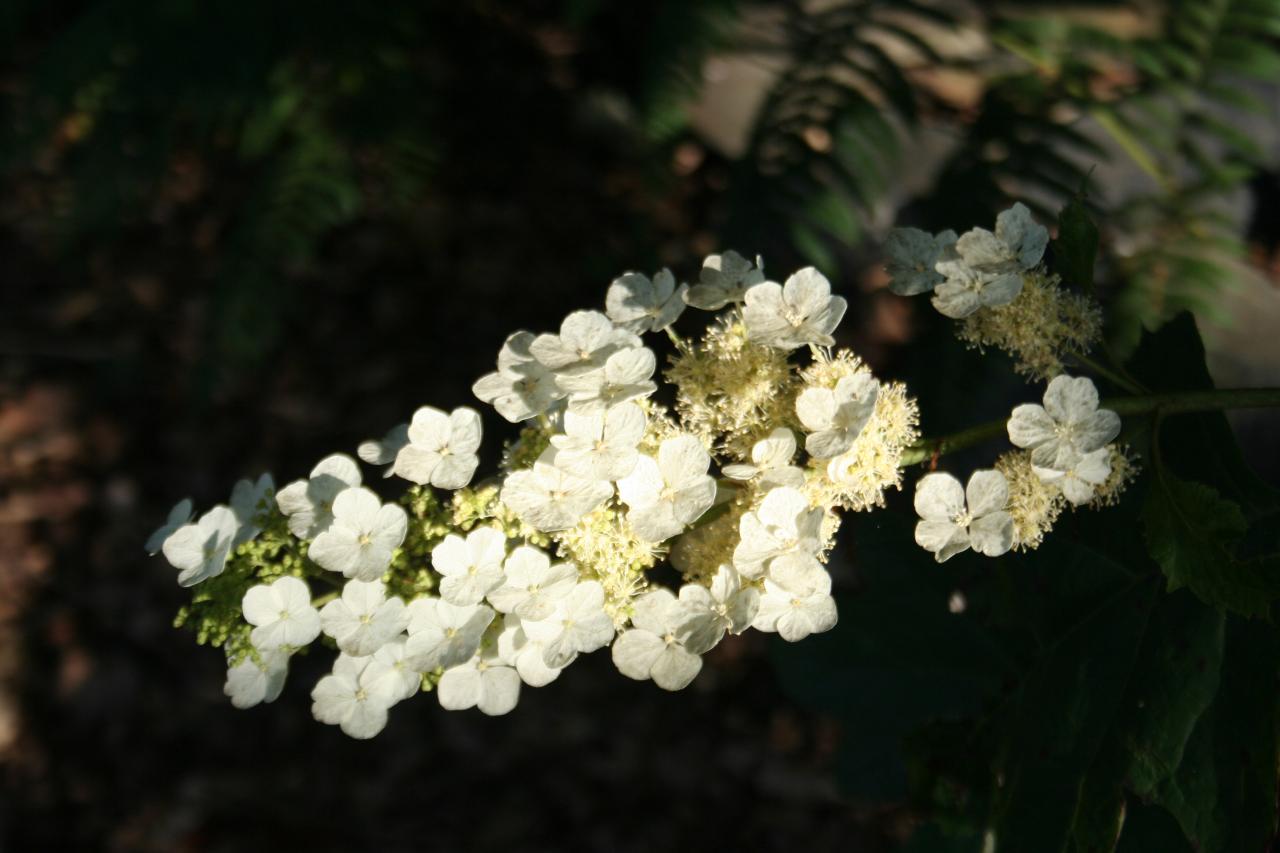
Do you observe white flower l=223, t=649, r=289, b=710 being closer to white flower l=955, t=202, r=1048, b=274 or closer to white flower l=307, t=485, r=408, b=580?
white flower l=307, t=485, r=408, b=580

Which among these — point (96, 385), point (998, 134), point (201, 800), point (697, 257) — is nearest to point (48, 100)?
point (96, 385)

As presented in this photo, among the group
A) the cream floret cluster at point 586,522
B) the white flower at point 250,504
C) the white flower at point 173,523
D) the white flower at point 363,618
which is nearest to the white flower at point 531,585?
the cream floret cluster at point 586,522

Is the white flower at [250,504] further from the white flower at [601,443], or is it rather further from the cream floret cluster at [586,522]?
the white flower at [601,443]

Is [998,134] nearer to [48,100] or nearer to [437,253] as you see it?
[437,253]

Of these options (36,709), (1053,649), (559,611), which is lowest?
(36,709)

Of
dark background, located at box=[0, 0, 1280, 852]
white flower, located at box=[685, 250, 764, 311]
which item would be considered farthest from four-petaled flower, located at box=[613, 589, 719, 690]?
dark background, located at box=[0, 0, 1280, 852]

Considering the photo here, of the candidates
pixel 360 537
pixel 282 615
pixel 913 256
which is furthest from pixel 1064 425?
pixel 282 615
